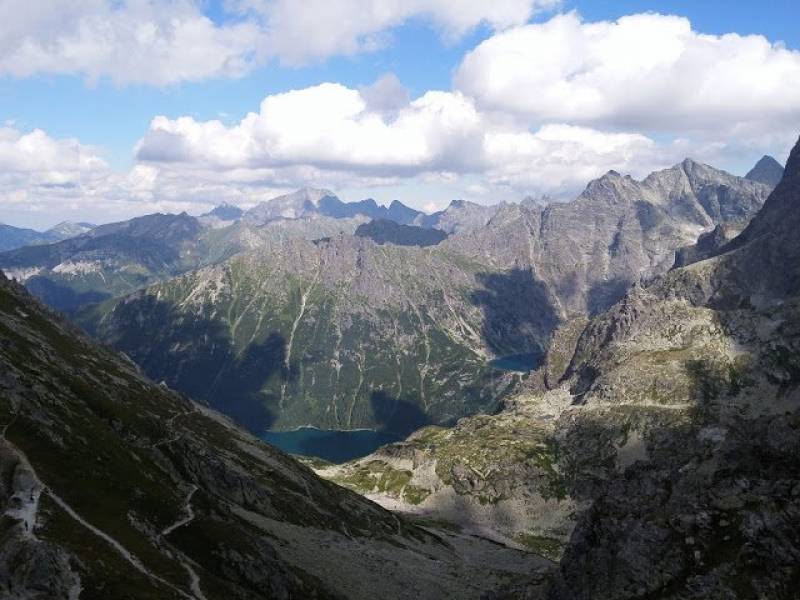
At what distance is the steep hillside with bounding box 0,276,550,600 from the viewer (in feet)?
229

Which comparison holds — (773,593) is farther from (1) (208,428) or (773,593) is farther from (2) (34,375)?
(1) (208,428)

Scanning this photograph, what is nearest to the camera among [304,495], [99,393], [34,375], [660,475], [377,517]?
[660,475]

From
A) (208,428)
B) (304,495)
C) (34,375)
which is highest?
(34,375)

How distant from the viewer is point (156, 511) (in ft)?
305

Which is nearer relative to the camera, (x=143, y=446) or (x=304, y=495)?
(x=143, y=446)

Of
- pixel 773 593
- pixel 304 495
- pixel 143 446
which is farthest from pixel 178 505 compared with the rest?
pixel 773 593

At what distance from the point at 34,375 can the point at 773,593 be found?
121 metres

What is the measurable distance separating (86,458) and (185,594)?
34.7m

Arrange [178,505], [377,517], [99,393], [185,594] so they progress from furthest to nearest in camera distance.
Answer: [377,517] → [99,393] → [178,505] → [185,594]

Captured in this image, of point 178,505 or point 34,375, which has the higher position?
point 34,375

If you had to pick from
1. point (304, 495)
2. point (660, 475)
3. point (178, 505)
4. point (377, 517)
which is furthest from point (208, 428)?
point (660, 475)

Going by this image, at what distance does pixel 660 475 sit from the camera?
83438 mm

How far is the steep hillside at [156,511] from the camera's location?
6969cm

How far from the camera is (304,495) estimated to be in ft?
536
